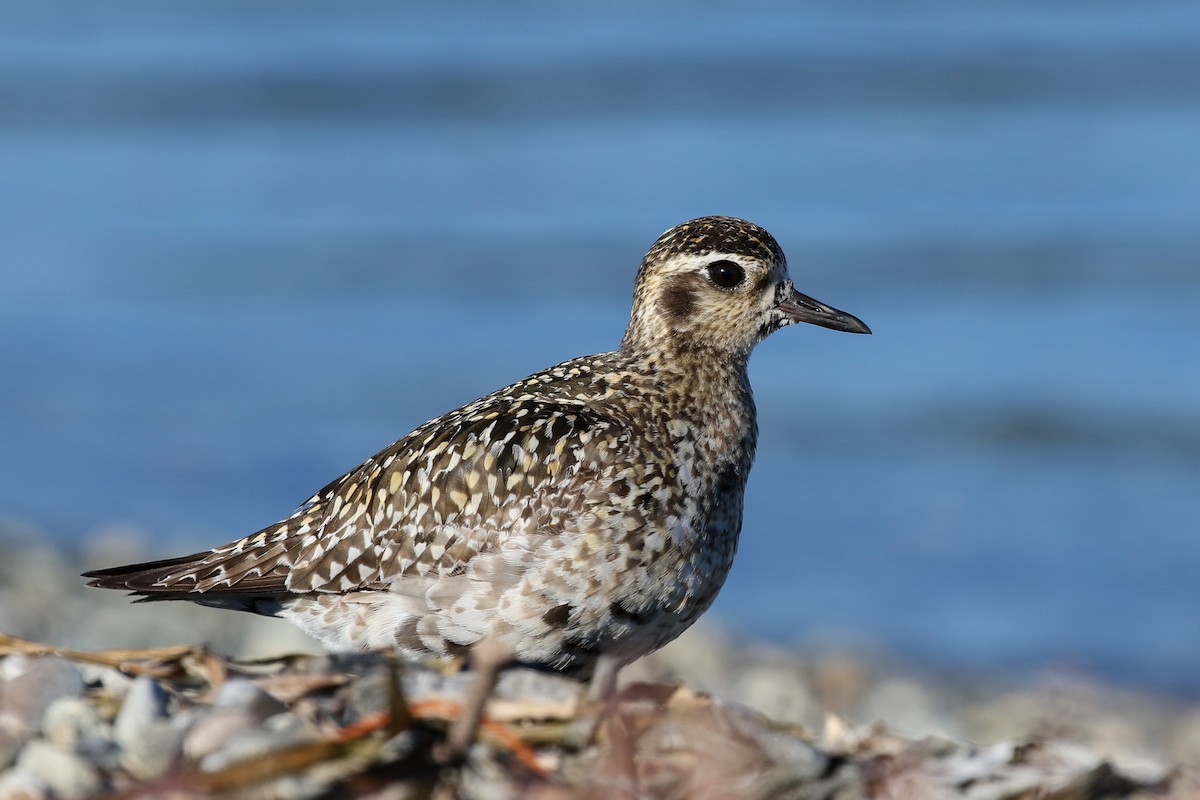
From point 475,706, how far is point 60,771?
930 millimetres

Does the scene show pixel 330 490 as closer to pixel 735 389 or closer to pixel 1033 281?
pixel 735 389

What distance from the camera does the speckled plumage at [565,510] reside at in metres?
5.40

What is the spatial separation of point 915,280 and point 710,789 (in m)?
11.9

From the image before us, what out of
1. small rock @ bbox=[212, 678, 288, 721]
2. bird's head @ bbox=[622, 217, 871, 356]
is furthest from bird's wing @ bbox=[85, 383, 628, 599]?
small rock @ bbox=[212, 678, 288, 721]

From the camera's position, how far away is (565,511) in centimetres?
555

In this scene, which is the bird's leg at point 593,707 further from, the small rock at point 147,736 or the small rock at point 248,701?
the small rock at point 147,736

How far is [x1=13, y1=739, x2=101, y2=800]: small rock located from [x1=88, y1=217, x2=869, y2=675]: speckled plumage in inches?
62.8

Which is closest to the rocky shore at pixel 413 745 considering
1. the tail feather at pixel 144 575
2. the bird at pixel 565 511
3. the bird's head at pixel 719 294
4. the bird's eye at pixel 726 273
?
the bird at pixel 565 511

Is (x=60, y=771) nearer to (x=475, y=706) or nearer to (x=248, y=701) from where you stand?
(x=248, y=701)

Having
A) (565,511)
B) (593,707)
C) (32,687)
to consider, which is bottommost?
(593,707)

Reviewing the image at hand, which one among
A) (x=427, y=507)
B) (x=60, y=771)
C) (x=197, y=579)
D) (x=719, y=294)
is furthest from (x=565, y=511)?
(x=60, y=771)

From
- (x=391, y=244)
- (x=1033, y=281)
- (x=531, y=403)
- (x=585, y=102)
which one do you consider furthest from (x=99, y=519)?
(x=585, y=102)

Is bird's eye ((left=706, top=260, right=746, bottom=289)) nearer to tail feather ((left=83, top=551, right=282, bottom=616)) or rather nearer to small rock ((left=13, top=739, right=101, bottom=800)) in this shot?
tail feather ((left=83, top=551, right=282, bottom=616))

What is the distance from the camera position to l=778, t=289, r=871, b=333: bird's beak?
6.52 meters
